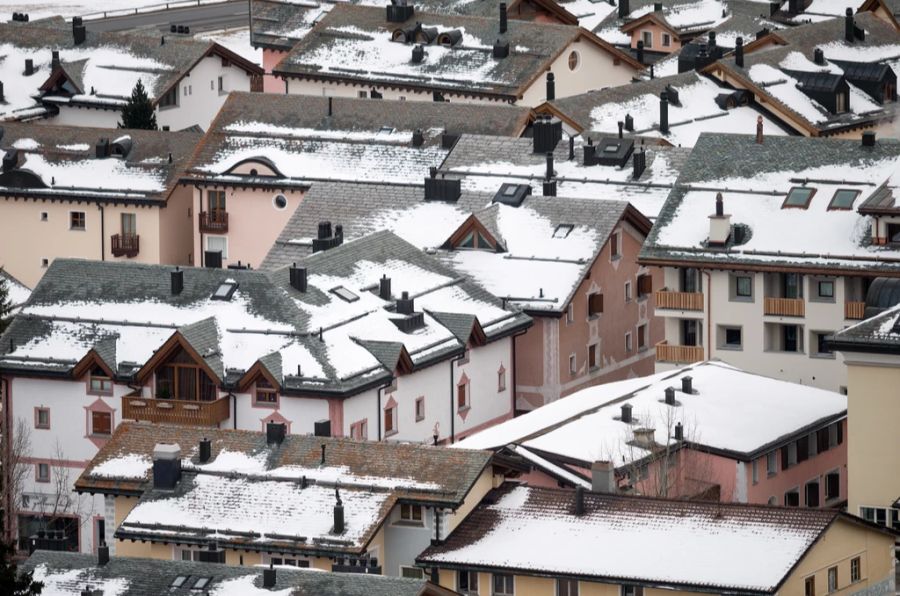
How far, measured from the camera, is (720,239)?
525 ft

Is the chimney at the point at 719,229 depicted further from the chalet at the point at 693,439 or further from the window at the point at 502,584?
the window at the point at 502,584

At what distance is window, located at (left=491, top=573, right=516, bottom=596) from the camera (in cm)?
12825

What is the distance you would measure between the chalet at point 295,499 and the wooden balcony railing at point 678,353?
2842cm

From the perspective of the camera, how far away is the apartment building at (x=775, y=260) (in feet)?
520

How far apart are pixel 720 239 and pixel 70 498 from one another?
27878mm

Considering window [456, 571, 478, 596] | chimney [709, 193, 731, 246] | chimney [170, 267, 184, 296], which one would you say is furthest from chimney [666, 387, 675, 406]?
window [456, 571, 478, 596]

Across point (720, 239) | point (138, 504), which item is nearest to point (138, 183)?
point (720, 239)

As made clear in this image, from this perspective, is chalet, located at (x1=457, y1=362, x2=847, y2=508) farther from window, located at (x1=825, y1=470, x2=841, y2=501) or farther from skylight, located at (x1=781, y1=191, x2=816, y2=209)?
skylight, located at (x1=781, y1=191, x2=816, y2=209)

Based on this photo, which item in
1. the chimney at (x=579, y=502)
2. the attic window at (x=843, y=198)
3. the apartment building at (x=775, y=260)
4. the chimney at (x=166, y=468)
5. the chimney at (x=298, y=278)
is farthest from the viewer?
the attic window at (x=843, y=198)

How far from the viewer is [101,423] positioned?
498 ft

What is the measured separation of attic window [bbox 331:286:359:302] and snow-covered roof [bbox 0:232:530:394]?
0.13 metres

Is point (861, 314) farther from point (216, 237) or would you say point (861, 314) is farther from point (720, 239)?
point (216, 237)

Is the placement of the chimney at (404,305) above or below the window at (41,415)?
above

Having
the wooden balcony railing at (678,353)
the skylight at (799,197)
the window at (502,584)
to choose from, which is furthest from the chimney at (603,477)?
the skylight at (799,197)
